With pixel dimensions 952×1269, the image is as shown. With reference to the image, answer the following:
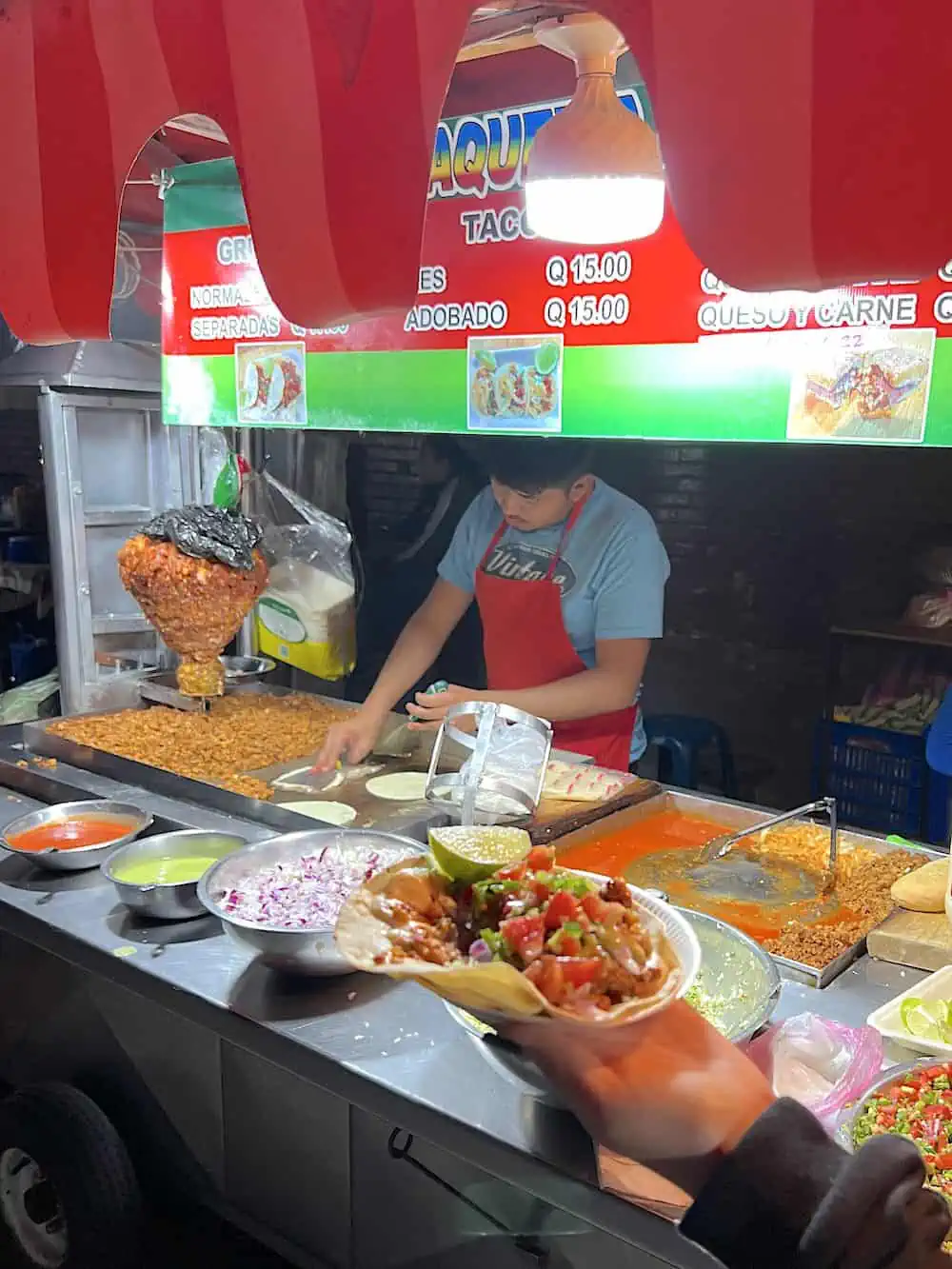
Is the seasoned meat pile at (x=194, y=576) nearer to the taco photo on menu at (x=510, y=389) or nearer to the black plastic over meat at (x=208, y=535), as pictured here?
the black plastic over meat at (x=208, y=535)

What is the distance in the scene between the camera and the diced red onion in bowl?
5.89ft

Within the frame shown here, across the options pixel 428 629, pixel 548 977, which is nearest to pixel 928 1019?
pixel 548 977

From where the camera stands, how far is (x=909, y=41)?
100cm

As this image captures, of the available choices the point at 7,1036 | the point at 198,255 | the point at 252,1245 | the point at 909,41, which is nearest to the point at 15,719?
the point at 7,1036

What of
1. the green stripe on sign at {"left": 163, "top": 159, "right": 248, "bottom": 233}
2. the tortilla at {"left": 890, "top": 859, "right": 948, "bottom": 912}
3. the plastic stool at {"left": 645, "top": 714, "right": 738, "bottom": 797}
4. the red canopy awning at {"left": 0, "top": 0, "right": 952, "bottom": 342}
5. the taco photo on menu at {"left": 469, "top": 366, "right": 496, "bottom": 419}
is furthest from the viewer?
the plastic stool at {"left": 645, "top": 714, "right": 738, "bottom": 797}

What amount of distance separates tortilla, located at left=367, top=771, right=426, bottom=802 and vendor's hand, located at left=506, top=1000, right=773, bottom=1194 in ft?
5.12

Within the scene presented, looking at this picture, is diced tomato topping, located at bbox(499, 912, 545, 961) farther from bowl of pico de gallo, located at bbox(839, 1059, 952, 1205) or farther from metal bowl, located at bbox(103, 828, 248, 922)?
metal bowl, located at bbox(103, 828, 248, 922)

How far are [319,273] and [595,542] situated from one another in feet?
6.00

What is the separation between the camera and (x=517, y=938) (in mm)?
1062

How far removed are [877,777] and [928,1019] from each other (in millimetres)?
3169

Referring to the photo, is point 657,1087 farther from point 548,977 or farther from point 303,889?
point 303,889

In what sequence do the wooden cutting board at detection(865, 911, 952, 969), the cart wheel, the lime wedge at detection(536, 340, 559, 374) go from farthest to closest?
the lime wedge at detection(536, 340, 559, 374) < the cart wheel < the wooden cutting board at detection(865, 911, 952, 969)

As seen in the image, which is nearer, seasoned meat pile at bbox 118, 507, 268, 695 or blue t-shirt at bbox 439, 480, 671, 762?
seasoned meat pile at bbox 118, 507, 268, 695

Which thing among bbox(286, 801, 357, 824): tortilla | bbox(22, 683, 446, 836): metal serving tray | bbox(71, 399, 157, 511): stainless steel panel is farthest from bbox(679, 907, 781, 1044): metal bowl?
bbox(71, 399, 157, 511): stainless steel panel
